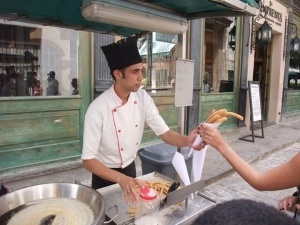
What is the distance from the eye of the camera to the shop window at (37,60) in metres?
4.02

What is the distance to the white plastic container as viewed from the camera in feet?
4.79

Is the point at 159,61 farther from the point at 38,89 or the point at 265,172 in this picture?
the point at 265,172

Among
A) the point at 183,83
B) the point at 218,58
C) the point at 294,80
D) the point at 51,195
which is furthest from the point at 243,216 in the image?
the point at 294,80

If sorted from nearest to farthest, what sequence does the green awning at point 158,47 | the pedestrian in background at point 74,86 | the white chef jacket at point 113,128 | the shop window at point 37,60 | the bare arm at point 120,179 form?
the bare arm at point 120,179
the white chef jacket at point 113,128
the shop window at point 37,60
the pedestrian in background at point 74,86
the green awning at point 158,47

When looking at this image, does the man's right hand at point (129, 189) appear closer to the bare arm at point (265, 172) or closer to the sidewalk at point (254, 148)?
the bare arm at point (265, 172)

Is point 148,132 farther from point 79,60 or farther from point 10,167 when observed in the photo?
point 10,167

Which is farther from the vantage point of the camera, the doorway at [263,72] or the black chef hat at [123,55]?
the doorway at [263,72]

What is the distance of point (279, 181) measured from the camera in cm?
160

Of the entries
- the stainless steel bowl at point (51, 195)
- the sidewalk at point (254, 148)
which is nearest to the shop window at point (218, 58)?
the sidewalk at point (254, 148)

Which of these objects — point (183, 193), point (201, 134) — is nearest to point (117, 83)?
point (201, 134)

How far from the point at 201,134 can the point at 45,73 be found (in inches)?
135

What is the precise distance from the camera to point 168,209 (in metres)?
1.63

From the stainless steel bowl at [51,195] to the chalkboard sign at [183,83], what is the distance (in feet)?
5.90

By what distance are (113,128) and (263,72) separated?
10367mm
